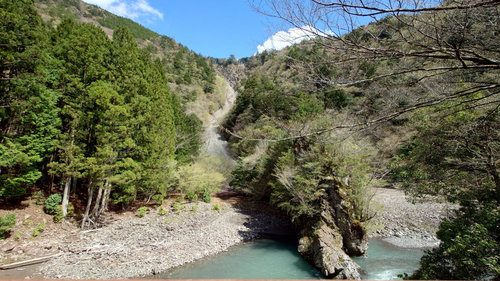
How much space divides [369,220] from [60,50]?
1605cm

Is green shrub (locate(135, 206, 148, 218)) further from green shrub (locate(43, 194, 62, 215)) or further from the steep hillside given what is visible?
the steep hillside

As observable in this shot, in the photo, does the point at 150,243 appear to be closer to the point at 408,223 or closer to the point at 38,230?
the point at 38,230

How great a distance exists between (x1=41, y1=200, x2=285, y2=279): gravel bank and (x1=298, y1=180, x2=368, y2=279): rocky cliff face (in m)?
3.78

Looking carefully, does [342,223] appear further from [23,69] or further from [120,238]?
[23,69]

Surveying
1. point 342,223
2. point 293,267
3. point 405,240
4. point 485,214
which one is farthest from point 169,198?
point 485,214

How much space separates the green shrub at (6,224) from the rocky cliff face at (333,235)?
1123cm

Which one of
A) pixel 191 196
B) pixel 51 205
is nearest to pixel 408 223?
pixel 191 196

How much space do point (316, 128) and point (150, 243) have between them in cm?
863

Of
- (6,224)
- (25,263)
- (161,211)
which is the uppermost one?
(6,224)

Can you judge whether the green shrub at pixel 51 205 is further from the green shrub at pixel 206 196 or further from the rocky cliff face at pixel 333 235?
the rocky cliff face at pixel 333 235

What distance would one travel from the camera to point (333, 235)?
31.7 ft

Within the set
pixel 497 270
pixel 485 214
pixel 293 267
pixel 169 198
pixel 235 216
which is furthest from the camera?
pixel 169 198

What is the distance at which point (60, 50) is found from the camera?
10148 mm

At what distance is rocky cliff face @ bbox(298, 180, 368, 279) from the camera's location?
336 inches
